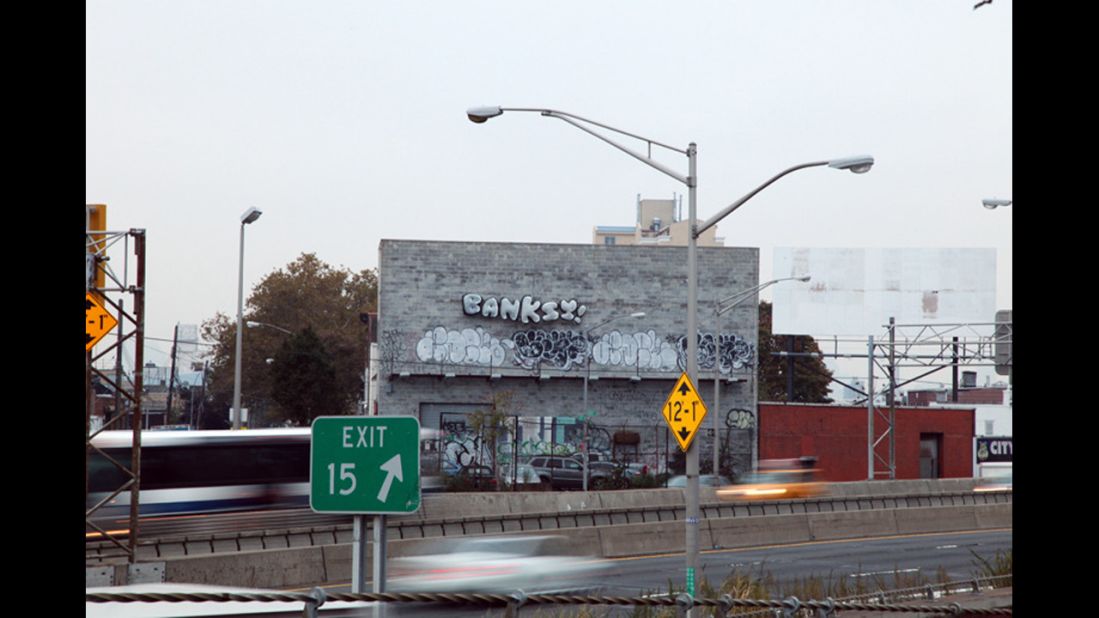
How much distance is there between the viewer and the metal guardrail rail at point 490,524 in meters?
28.7

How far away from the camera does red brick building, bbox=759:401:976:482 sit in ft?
196

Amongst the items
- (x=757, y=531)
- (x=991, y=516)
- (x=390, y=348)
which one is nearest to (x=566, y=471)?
(x=390, y=348)

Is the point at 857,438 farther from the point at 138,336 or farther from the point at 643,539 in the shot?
the point at 138,336

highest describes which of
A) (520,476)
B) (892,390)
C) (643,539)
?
(892,390)

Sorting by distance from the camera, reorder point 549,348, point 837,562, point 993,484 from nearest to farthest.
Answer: point 837,562, point 993,484, point 549,348

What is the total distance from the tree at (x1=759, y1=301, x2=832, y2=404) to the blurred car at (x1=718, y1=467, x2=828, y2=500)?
57518 millimetres

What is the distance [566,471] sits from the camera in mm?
53312

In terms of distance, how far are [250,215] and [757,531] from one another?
20.3m

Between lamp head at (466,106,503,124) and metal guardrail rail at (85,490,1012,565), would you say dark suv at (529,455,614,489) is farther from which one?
lamp head at (466,106,503,124)

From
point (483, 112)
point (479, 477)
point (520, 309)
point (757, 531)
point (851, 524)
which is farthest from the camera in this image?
point (520, 309)

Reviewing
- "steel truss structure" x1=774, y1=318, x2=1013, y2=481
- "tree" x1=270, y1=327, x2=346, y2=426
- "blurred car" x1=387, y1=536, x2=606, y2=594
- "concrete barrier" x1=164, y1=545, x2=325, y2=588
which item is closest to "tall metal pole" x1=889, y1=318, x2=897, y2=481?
"steel truss structure" x1=774, y1=318, x2=1013, y2=481

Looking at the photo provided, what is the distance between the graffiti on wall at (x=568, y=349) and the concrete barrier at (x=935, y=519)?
17008 millimetres
